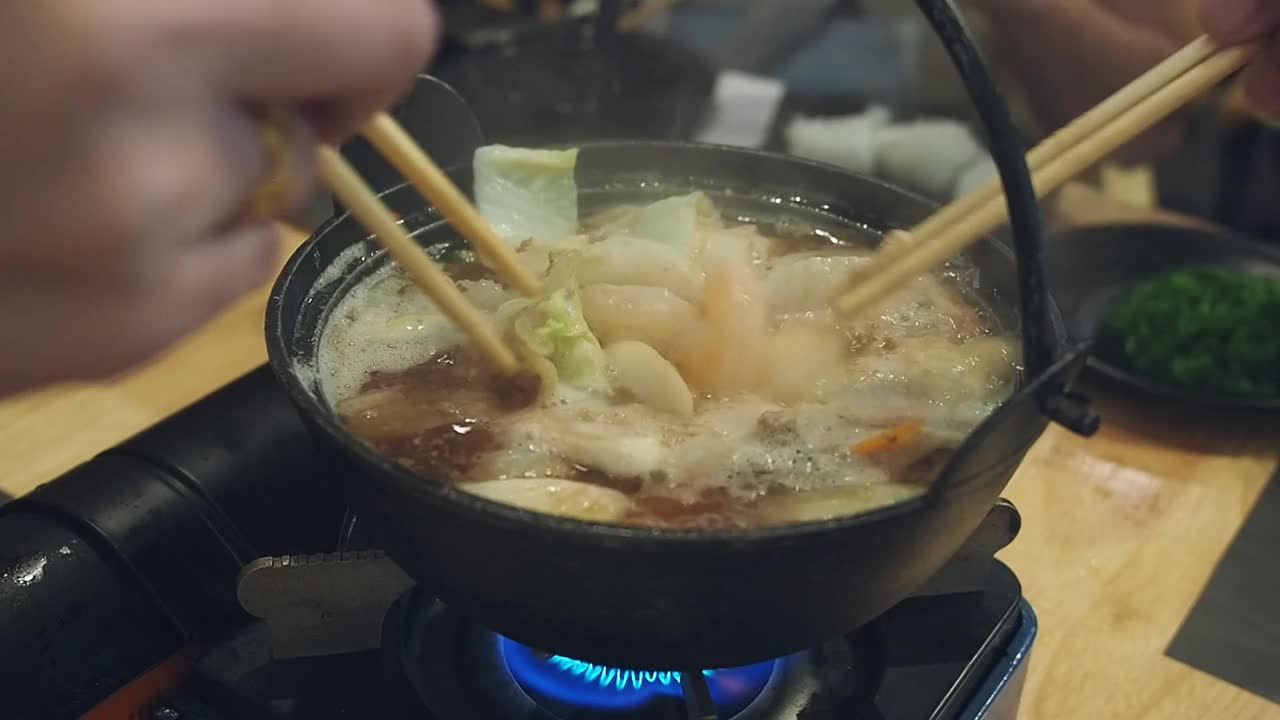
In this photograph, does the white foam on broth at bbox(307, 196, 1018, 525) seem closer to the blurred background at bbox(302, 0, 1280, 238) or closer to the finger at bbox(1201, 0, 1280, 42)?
the finger at bbox(1201, 0, 1280, 42)

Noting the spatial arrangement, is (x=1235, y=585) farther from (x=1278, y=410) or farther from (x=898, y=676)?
(x=898, y=676)

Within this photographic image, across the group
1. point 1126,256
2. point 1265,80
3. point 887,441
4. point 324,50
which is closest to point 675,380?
point 887,441

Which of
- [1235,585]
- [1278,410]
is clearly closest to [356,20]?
[1235,585]

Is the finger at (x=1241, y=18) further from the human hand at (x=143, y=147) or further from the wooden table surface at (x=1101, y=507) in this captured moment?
the human hand at (x=143, y=147)

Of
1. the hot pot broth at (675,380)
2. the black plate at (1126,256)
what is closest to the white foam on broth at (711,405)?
the hot pot broth at (675,380)

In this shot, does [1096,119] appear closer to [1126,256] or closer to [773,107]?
[1126,256]
